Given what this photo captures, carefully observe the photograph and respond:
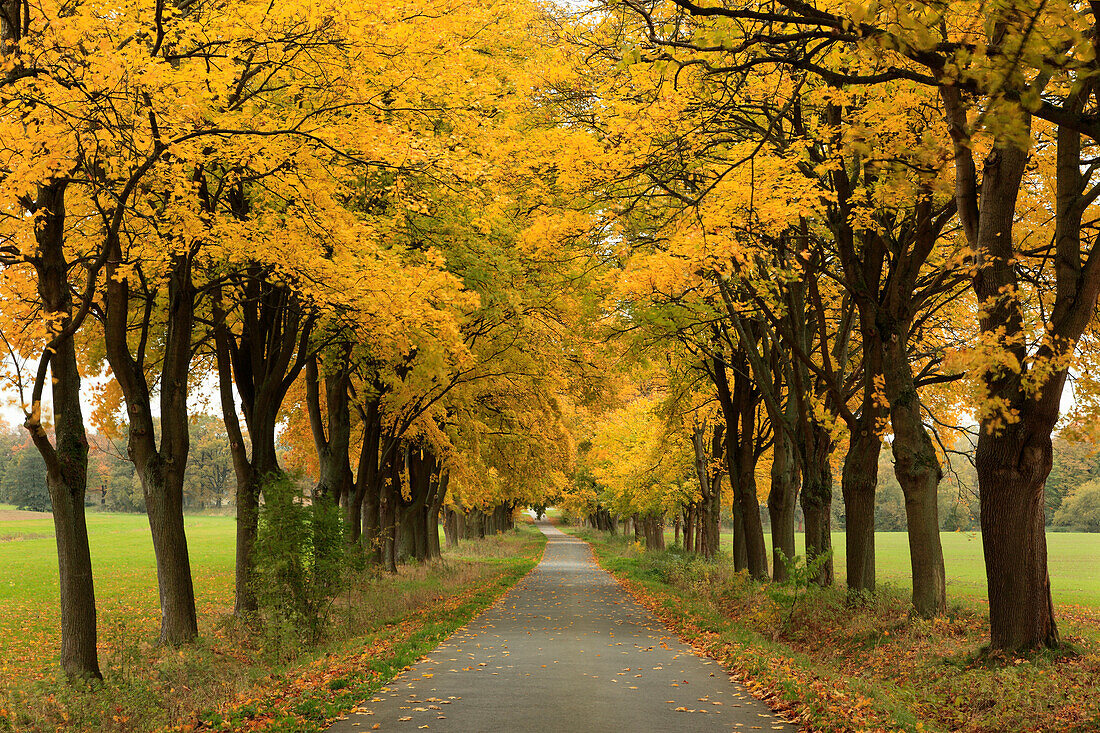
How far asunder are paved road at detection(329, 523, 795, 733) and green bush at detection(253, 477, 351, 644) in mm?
1922

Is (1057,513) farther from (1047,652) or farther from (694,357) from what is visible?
(1047,652)

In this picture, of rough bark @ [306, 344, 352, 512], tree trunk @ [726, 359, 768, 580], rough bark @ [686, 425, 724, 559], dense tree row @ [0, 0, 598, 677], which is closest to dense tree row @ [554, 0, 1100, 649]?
tree trunk @ [726, 359, 768, 580]

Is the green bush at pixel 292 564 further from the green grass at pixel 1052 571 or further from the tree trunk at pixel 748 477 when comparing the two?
the green grass at pixel 1052 571

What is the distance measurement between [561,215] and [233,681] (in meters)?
8.16

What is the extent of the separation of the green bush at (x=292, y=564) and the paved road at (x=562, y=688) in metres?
1.92

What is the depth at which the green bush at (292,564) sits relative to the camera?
38.2ft

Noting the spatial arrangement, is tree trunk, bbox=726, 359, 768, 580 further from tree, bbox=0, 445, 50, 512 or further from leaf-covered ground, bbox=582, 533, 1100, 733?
tree, bbox=0, 445, 50, 512

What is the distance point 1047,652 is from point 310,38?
31.5 feet

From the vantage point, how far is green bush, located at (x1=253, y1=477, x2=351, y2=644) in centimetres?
1166

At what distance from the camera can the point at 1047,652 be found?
314 inches

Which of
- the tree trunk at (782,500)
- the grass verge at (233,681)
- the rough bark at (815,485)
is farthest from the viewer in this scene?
the tree trunk at (782,500)

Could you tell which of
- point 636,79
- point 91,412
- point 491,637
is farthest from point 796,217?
point 91,412

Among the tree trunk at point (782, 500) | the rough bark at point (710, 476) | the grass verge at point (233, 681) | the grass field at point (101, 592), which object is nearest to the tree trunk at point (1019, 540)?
the grass verge at point (233, 681)

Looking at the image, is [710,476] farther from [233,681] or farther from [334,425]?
[233,681]
